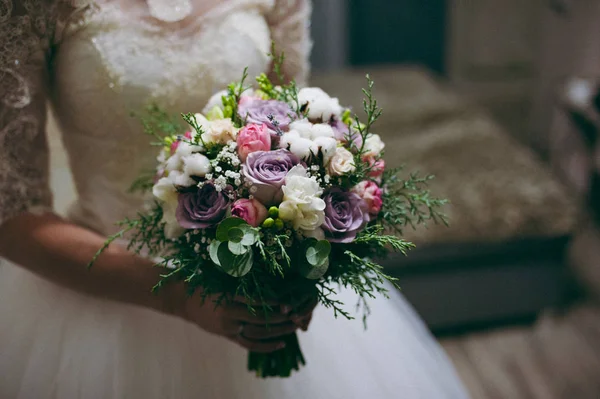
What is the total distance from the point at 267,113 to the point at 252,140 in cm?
8

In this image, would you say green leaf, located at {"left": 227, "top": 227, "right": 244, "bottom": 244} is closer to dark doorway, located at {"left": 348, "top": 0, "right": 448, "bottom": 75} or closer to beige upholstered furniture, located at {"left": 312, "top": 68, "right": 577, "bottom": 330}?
beige upholstered furniture, located at {"left": 312, "top": 68, "right": 577, "bottom": 330}

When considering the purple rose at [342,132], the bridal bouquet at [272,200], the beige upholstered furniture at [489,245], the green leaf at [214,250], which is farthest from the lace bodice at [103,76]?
the beige upholstered furniture at [489,245]

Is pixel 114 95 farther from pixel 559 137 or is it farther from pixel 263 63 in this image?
pixel 559 137

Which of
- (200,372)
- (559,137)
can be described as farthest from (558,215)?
(200,372)

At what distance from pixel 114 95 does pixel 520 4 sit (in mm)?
3499

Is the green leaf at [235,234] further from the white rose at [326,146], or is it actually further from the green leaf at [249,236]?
the white rose at [326,146]

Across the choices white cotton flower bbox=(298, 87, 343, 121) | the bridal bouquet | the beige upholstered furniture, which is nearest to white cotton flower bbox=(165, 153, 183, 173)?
the bridal bouquet

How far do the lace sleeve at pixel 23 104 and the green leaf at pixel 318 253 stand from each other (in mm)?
512

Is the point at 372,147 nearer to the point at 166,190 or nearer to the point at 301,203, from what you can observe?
the point at 301,203

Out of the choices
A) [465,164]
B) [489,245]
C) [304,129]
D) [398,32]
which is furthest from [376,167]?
[398,32]

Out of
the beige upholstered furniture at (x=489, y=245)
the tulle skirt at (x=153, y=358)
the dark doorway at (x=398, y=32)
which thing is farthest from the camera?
the dark doorway at (x=398, y=32)

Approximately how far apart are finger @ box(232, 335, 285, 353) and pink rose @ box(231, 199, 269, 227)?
9.7 inches

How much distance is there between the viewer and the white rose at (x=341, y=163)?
0.81m

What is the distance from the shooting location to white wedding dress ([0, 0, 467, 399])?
938mm
